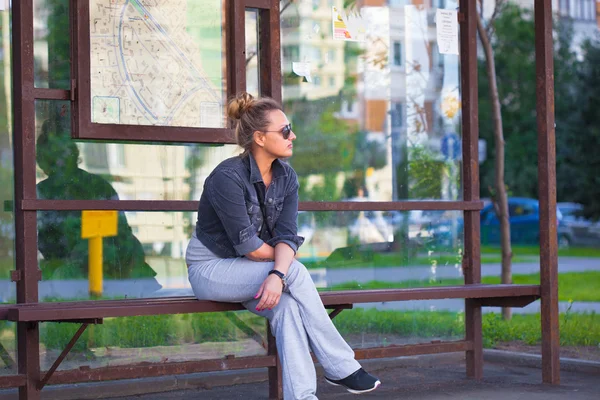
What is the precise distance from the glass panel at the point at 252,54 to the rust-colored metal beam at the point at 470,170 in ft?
4.63

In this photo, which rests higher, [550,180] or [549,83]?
[549,83]

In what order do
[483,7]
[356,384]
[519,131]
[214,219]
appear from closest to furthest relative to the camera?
1. [356,384]
2. [214,219]
3. [483,7]
4. [519,131]

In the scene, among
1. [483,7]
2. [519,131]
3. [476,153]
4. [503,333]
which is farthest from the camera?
[519,131]

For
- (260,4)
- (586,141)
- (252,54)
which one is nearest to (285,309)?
(260,4)

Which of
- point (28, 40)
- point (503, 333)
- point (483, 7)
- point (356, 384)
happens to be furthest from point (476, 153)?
point (483, 7)

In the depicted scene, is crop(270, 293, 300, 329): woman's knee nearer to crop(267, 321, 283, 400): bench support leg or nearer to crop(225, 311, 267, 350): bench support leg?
crop(267, 321, 283, 400): bench support leg

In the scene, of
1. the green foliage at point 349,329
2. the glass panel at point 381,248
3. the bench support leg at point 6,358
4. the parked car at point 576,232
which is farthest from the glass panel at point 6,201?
the parked car at point 576,232

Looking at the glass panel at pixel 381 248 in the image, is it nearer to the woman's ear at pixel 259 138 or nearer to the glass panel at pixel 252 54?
the glass panel at pixel 252 54

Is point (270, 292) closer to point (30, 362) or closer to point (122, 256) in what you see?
point (30, 362)

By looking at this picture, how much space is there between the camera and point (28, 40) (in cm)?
486

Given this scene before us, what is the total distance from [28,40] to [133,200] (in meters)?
1.03

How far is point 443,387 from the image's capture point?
229 inches

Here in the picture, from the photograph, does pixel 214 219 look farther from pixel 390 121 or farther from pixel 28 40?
pixel 390 121

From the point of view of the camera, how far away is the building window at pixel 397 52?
6.66 meters
